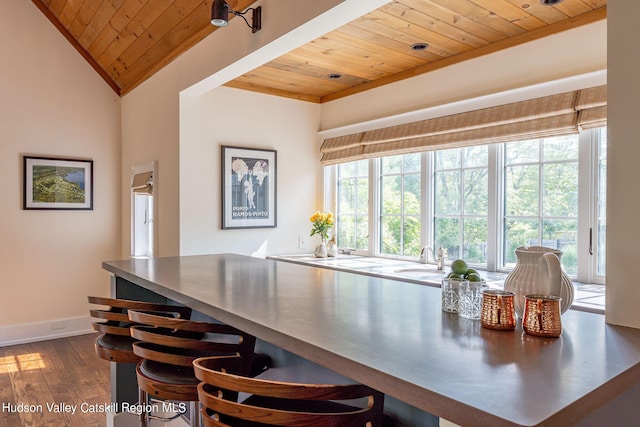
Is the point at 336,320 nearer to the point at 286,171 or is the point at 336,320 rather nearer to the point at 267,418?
the point at 267,418

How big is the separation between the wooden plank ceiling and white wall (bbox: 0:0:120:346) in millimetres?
236

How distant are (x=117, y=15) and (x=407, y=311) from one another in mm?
3549

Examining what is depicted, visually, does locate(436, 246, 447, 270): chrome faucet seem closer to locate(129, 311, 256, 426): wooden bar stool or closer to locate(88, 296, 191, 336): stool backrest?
locate(88, 296, 191, 336): stool backrest

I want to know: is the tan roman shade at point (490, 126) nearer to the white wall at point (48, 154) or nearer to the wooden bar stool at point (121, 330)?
the wooden bar stool at point (121, 330)

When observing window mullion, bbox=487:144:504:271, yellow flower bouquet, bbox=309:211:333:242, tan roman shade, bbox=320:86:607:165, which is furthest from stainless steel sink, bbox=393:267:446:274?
yellow flower bouquet, bbox=309:211:333:242

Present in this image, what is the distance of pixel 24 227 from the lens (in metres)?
4.39

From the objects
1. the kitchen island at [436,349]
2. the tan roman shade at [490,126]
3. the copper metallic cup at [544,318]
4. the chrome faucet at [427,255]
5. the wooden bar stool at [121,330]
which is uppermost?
the tan roman shade at [490,126]

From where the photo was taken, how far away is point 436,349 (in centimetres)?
100

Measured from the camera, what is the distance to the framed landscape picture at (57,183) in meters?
4.39

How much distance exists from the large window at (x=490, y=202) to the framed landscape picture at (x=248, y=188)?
84cm

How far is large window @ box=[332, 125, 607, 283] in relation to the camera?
280cm

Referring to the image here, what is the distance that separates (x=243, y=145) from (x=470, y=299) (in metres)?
3.18

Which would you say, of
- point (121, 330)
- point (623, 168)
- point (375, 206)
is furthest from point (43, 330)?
point (623, 168)

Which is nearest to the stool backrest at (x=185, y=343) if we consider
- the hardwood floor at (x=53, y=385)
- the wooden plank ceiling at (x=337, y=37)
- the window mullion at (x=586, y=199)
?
the hardwood floor at (x=53, y=385)
